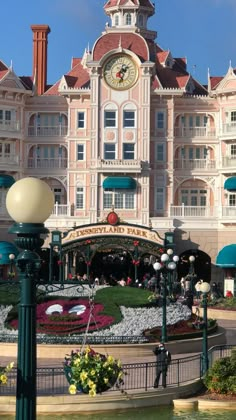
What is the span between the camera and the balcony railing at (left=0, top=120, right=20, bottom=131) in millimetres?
58656

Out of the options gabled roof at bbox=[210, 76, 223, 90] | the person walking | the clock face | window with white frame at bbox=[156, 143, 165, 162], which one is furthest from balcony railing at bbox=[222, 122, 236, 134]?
the person walking

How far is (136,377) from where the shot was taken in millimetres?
22609

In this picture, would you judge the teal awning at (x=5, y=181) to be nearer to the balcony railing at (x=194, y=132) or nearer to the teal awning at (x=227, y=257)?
the balcony railing at (x=194, y=132)

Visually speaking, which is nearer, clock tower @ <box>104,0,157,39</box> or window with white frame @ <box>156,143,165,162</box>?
window with white frame @ <box>156,143,165,162</box>

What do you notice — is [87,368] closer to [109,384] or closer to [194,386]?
[109,384]

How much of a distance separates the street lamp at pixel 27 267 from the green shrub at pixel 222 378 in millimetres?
13673

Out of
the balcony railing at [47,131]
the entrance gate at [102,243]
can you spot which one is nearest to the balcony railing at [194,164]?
the entrance gate at [102,243]

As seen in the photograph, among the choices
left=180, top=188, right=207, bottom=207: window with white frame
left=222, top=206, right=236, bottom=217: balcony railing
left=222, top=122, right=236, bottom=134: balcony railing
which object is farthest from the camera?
left=180, top=188, right=207, bottom=207: window with white frame

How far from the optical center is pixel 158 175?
58.6 metres

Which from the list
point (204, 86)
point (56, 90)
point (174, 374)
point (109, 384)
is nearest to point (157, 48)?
point (204, 86)

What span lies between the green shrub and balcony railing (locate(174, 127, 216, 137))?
38.2 meters

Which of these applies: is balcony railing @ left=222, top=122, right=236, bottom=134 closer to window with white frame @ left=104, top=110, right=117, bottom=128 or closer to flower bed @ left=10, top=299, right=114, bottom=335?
window with white frame @ left=104, top=110, right=117, bottom=128

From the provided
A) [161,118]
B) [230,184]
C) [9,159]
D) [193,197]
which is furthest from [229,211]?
[9,159]

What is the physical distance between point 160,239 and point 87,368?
35.3m
